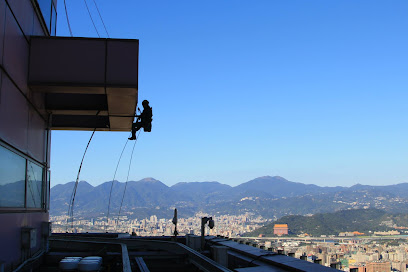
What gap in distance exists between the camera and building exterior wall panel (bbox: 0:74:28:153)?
7.14 metres

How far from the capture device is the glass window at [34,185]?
30.4ft

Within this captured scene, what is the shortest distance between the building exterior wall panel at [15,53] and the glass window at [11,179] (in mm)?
1320

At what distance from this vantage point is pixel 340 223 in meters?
103

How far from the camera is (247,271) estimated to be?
7980 millimetres

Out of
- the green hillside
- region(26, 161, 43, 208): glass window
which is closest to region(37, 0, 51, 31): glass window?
region(26, 161, 43, 208): glass window

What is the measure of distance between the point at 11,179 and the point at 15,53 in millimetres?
2150

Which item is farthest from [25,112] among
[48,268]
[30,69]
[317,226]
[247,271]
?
[317,226]

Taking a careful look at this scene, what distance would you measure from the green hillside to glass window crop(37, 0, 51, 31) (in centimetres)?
7612

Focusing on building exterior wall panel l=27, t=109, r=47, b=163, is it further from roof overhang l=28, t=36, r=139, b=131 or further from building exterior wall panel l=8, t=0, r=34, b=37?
building exterior wall panel l=8, t=0, r=34, b=37

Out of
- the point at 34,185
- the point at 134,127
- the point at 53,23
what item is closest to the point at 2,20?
the point at 34,185

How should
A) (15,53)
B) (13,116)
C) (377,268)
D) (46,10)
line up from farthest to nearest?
(377,268)
(46,10)
(15,53)
(13,116)

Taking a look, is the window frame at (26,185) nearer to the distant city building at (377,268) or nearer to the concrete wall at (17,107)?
the concrete wall at (17,107)

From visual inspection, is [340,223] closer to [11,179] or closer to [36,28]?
[36,28]

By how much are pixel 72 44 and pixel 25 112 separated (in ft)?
5.61
